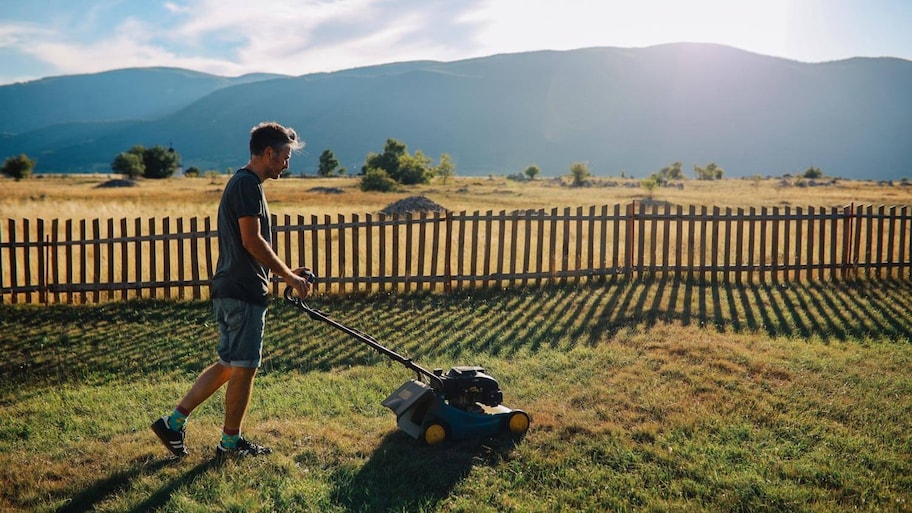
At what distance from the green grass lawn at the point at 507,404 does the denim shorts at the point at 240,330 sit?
808mm

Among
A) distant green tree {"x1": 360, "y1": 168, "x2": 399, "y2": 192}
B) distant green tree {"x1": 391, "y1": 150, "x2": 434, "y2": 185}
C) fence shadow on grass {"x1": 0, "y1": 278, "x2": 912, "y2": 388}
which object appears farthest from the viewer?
distant green tree {"x1": 391, "y1": 150, "x2": 434, "y2": 185}

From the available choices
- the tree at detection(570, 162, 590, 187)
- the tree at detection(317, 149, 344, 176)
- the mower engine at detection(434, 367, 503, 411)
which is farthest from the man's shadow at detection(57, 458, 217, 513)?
the tree at detection(317, 149, 344, 176)

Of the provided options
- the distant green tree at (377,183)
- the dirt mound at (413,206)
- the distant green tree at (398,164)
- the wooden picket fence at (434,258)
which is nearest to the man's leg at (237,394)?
the wooden picket fence at (434,258)

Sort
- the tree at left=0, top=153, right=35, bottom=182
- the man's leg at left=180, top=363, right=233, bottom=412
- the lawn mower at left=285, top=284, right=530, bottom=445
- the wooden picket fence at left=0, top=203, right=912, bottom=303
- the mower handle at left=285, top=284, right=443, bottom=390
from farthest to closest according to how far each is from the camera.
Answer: the tree at left=0, top=153, right=35, bottom=182
the wooden picket fence at left=0, top=203, right=912, bottom=303
the lawn mower at left=285, top=284, right=530, bottom=445
the mower handle at left=285, top=284, right=443, bottom=390
the man's leg at left=180, top=363, right=233, bottom=412

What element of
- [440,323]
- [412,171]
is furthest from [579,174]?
[440,323]

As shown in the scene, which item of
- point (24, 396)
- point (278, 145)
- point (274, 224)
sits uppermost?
point (278, 145)

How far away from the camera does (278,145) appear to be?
455 cm

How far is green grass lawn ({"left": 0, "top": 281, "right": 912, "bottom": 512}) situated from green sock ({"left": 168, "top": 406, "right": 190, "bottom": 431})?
28cm

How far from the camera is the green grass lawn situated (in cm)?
436

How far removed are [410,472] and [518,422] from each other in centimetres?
102

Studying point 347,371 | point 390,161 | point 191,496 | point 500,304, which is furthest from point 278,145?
point 390,161

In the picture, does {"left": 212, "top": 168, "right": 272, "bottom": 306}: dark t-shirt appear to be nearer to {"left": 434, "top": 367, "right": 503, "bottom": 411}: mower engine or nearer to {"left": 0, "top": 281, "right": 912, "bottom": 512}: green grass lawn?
{"left": 0, "top": 281, "right": 912, "bottom": 512}: green grass lawn

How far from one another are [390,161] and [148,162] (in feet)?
123

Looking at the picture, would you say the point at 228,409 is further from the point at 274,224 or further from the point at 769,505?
the point at 274,224
